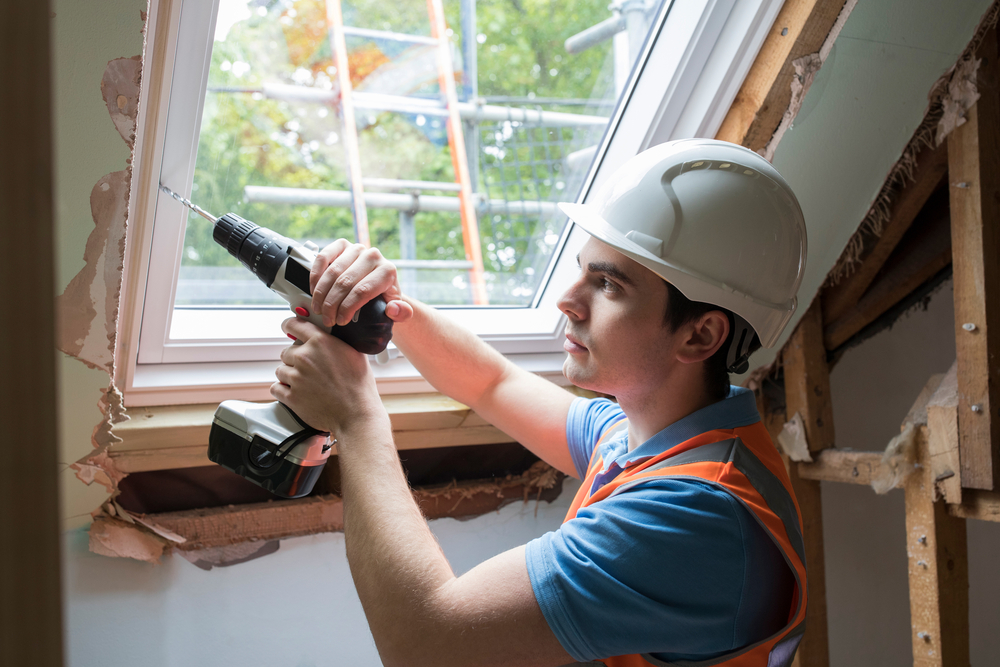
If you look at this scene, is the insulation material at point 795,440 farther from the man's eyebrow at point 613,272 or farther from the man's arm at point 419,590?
the man's arm at point 419,590

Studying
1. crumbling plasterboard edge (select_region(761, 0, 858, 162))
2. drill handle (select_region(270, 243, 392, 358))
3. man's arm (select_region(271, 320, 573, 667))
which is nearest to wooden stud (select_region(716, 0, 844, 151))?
crumbling plasterboard edge (select_region(761, 0, 858, 162))

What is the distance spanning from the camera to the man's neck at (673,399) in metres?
1.08

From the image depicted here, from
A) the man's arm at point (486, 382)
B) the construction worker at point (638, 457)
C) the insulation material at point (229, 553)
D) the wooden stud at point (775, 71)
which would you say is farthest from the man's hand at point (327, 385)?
the wooden stud at point (775, 71)

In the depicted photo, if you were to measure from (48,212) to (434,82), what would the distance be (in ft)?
5.10

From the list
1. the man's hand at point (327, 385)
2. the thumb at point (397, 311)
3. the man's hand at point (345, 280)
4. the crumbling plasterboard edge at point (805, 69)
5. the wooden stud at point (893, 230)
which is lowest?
the man's hand at point (327, 385)

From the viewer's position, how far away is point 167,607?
1310 millimetres

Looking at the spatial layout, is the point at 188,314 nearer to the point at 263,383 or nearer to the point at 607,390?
the point at 263,383

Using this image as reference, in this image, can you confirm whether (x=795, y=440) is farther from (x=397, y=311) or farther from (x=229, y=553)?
(x=229, y=553)

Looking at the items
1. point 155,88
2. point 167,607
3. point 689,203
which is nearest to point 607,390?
point 689,203

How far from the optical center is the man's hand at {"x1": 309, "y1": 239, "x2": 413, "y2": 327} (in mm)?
985

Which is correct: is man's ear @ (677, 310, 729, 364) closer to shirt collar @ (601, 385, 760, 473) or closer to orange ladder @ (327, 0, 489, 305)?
shirt collar @ (601, 385, 760, 473)

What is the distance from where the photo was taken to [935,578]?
147cm

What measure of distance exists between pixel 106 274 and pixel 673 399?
94 cm

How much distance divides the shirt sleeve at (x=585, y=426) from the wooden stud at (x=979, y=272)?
82cm
